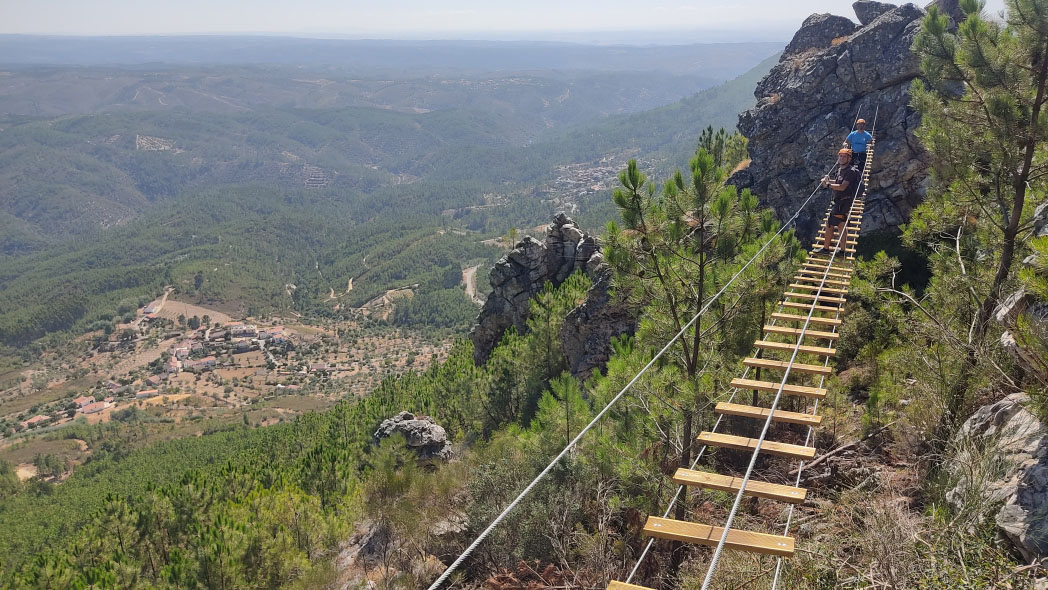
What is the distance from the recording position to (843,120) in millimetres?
27781

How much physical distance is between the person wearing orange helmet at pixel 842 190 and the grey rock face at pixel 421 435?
64.4ft

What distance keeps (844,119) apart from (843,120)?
0.07 meters

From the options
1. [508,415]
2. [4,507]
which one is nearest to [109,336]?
[4,507]

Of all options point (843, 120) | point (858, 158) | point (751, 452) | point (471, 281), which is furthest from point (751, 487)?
point (471, 281)

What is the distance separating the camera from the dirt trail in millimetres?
162750

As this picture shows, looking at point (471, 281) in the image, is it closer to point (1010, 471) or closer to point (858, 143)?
point (858, 143)

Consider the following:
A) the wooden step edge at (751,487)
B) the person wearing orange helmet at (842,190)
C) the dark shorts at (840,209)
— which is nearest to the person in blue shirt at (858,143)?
the person wearing orange helmet at (842,190)

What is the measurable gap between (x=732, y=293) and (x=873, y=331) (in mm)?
4202

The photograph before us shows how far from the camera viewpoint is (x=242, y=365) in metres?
138

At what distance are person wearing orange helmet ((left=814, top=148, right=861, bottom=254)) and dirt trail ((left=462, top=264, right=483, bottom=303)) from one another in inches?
5612

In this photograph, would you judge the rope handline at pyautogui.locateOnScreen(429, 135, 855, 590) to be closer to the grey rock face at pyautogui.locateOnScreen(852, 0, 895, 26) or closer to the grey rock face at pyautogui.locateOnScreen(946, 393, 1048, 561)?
the grey rock face at pyautogui.locateOnScreen(946, 393, 1048, 561)

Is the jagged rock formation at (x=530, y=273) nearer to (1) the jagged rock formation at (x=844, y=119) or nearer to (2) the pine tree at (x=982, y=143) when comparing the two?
(1) the jagged rock formation at (x=844, y=119)

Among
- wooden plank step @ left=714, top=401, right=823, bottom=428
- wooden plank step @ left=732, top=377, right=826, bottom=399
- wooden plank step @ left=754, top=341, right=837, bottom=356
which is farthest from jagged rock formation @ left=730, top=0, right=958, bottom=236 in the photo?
wooden plank step @ left=714, top=401, right=823, bottom=428

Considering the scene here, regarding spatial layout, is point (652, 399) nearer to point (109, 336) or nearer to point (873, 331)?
point (873, 331)
